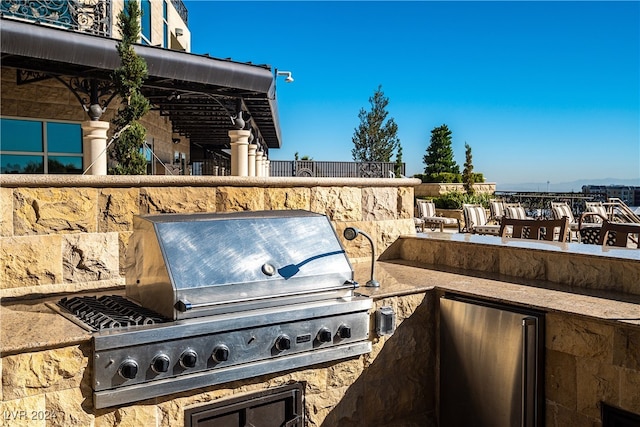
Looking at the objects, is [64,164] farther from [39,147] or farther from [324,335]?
[324,335]

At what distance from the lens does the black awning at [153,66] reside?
6.89 m

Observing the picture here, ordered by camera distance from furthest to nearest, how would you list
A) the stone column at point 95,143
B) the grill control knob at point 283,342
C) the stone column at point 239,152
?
1. the stone column at point 239,152
2. the stone column at point 95,143
3. the grill control knob at point 283,342

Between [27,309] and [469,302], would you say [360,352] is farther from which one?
[27,309]

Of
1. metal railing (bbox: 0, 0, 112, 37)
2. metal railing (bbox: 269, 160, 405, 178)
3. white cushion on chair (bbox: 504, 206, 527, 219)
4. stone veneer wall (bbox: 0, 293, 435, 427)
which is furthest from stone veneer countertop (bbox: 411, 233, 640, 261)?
metal railing (bbox: 269, 160, 405, 178)

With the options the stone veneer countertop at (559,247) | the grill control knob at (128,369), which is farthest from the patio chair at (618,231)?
the grill control knob at (128,369)

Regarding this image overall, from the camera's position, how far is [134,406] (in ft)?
7.47

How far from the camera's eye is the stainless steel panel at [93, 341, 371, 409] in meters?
2.20

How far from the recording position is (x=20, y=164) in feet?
28.2

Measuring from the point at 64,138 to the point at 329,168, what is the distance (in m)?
11.1

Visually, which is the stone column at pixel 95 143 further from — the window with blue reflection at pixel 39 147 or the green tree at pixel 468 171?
the green tree at pixel 468 171

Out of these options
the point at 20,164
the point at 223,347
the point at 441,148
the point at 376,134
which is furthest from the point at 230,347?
the point at 441,148

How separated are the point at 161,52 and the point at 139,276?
6541 millimetres

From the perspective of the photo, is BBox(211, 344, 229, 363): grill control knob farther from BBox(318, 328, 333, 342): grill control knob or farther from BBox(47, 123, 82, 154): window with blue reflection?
BBox(47, 123, 82, 154): window with blue reflection

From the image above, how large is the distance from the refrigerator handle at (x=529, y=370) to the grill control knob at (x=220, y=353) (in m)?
1.55
